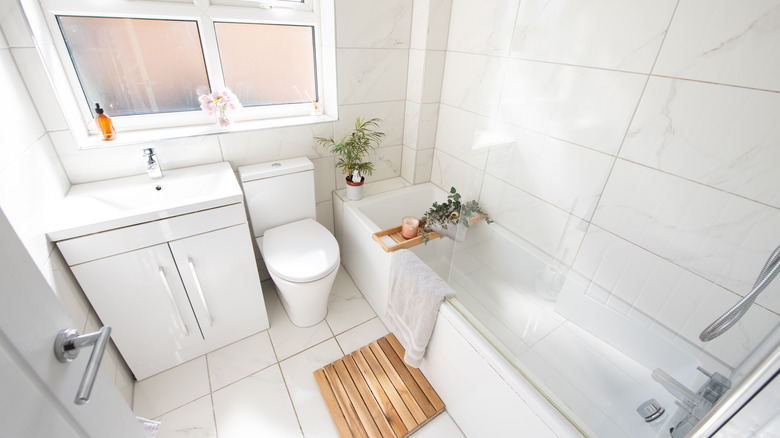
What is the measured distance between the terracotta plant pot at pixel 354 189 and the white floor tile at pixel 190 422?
124 cm

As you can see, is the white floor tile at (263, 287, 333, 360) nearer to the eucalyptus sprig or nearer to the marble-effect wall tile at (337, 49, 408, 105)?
the eucalyptus sprig

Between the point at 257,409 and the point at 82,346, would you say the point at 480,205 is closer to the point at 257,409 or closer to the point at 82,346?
the point at 257,409

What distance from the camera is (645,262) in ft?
4.20

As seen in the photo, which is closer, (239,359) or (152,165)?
(152,165)

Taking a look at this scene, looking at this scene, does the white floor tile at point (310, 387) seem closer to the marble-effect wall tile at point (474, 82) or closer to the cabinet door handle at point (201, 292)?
the cabinet door handle at point (201, 292)

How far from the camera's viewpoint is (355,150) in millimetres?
1933

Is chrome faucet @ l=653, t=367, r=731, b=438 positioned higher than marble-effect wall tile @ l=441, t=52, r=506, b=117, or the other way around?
marble-effect wall tile @ l=441, t=52, r=506, b=117

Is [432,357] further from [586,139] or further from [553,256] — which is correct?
[586,139]

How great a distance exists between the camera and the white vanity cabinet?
50.3 inches

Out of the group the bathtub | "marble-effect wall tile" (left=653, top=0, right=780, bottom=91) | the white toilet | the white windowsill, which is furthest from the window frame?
"marble-effect wall tile" (left=653, top=0, right=780, bottom=91)

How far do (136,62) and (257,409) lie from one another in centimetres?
168

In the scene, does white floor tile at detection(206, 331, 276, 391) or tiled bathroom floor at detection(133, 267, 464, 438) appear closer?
tiled bathroom floor at detection(133, 267, 464, 438)

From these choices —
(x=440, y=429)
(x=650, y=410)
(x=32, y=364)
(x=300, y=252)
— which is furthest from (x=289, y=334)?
(x=650, y=410)

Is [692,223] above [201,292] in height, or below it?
above
